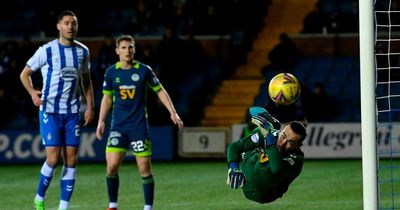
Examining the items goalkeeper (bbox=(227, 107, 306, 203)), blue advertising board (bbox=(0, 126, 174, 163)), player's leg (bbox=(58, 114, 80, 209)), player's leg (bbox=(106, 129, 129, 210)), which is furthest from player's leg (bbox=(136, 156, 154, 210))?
blue advertising board (bbox=(0, 126, 174, 163))

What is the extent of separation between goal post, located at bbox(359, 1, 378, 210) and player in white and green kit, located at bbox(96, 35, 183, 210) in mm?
2780

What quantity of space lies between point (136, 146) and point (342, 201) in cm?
281

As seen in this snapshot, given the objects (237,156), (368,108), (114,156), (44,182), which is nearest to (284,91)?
(237,156)

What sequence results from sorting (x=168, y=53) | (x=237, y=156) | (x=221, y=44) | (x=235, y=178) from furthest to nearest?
1. (x=221, y=44)
2. (x=168, y=53)
3. (x=237, y=156)
4. (x=235, y=178)

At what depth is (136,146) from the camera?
1035 centimetres

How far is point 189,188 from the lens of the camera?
1361cm

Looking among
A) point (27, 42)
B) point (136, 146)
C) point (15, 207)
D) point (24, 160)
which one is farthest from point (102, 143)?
point (136, 146)

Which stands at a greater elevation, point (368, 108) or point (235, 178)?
point (368, 108)

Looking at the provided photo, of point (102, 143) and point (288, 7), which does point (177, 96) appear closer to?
point (102, 143)

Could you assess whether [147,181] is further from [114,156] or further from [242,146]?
[242,146]

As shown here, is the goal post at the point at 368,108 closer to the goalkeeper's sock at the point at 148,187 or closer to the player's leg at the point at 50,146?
the goalkeeper's sock at the point at 148,187

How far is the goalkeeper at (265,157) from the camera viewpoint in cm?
856

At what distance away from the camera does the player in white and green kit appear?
10336mm

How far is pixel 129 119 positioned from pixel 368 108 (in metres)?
3.12
